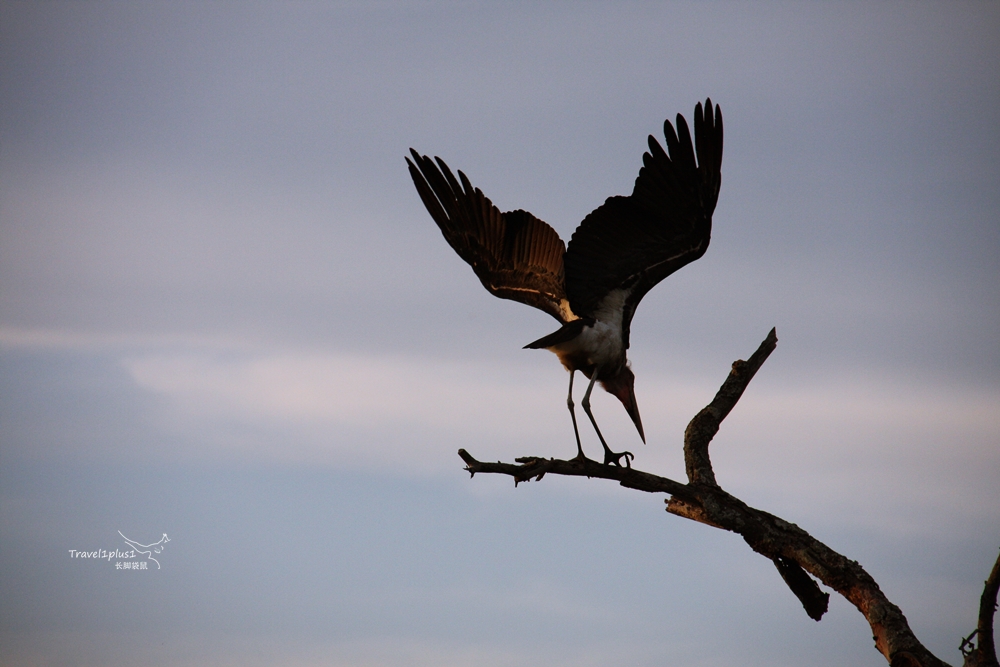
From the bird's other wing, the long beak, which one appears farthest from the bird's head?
the bird's other wing

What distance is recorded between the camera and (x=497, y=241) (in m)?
10.0

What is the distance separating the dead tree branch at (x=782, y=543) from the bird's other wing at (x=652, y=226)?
1.74 meters

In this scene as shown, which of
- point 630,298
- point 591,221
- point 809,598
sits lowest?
point 809,598

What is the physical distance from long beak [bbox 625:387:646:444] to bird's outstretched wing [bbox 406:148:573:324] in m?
1.19

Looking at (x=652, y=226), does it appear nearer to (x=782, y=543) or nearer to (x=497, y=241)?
(x=497, y=241)

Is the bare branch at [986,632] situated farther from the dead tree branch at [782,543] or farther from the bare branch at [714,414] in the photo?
the bare branch at [714,414]

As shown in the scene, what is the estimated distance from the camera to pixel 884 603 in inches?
326

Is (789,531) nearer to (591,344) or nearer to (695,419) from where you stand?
(695,419)

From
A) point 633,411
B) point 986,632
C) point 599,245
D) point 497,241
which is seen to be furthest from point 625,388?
point 986,632

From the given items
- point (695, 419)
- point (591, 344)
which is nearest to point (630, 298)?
point (591, 344)

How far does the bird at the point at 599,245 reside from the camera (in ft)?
30.8

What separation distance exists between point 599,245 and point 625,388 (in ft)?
5.46

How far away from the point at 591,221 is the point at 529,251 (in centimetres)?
72

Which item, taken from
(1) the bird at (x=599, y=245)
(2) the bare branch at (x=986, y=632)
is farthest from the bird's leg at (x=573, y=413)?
(2) the bare branch at (x=986, y=632)
